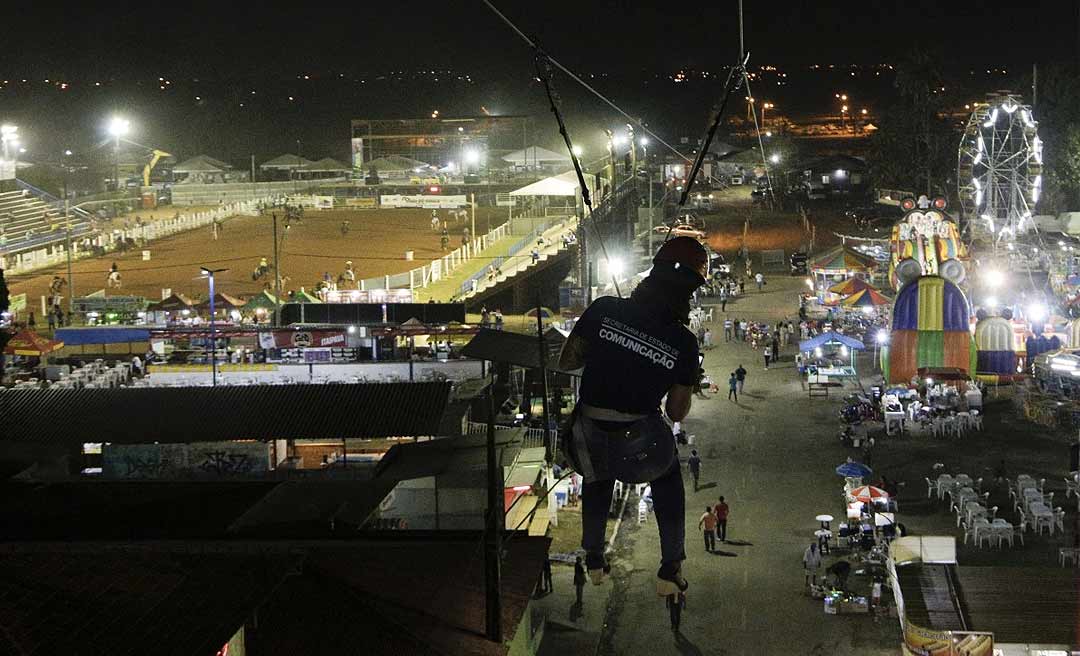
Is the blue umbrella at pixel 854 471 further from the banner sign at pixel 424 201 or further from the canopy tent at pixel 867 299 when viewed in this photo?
the banner sign at pixel 424 201

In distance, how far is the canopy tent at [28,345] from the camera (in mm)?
23203

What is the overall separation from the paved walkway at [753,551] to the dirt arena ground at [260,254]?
15.5m

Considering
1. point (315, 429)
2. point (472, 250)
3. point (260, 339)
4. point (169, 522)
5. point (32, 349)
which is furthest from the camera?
point (472, 250)

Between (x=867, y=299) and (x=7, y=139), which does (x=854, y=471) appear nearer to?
(x=867, y=299)

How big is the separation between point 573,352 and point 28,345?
2107 cm

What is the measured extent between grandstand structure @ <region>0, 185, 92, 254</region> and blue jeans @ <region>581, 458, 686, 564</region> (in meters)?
39.3

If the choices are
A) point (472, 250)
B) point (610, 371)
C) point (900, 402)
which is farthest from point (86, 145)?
point (610, 371)

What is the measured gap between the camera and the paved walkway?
46.2 feet

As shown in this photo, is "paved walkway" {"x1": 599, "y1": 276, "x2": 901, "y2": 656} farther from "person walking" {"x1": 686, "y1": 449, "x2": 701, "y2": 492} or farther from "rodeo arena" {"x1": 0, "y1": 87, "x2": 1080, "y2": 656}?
"person walking" {"x1": 686, "y1": 449, "x2": 701, "y2": 492}

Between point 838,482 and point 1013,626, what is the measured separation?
876 centimetres

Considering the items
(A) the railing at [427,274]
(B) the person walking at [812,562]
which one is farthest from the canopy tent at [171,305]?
(B) the person walking at [812,562]

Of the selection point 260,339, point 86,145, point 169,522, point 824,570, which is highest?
point 86,145

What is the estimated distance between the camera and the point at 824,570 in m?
16.0

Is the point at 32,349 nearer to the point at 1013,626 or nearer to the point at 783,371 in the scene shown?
the point at 783,371
